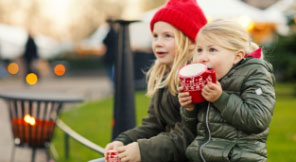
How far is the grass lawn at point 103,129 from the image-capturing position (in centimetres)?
524

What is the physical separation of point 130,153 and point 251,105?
0.74m

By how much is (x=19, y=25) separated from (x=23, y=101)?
3110cm

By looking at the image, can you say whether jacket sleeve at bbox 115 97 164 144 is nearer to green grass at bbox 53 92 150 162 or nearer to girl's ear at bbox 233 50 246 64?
girl's ear at bbox 233 50 246 64

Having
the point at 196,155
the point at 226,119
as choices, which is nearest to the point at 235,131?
the point at 226,119

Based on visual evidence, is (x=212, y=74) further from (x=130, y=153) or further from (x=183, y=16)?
(x=183, y=16)

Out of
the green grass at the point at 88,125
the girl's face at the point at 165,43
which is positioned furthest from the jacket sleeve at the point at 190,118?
the green grass at the point at 88,125

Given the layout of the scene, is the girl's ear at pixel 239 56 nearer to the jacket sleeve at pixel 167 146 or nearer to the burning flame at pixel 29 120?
the jacket sleeve at pixel 167 146

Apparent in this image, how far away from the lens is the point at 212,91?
2025 millimetres

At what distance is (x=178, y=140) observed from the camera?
2.49m

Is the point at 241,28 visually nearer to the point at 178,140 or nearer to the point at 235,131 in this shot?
the point at 235,131

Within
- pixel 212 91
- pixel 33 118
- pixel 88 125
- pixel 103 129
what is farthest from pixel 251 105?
pixel 88 125

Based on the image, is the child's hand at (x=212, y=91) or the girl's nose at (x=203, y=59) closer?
the child's hand at (x=212, y=91)

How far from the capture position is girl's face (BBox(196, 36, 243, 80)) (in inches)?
85.7

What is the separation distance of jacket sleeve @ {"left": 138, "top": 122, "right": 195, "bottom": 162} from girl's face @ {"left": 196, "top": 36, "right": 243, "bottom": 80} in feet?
1.41
